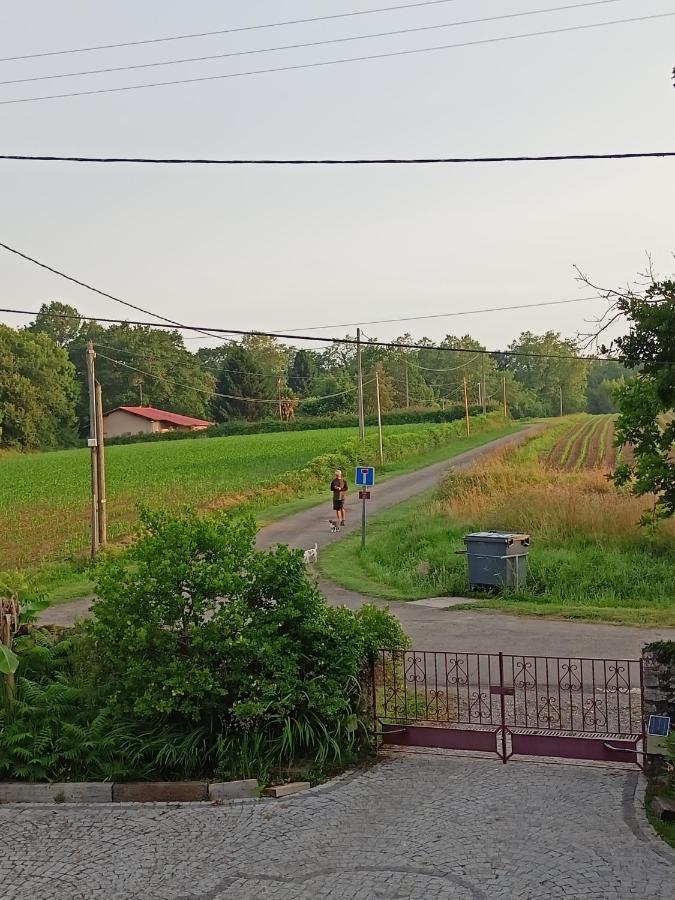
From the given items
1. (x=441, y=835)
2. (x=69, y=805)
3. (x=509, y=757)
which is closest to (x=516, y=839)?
(x=441, y=835)

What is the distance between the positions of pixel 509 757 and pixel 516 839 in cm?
195

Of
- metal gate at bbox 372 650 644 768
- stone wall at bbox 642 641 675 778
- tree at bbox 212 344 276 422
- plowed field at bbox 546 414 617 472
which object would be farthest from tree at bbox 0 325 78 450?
stone wall at bbox 642 641 675 778

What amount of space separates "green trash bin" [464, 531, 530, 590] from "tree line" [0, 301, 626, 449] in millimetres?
41258

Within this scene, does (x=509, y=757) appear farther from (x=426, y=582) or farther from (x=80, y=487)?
(x=80, y=487)

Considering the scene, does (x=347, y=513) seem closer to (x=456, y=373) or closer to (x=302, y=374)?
(x=302, y=374)

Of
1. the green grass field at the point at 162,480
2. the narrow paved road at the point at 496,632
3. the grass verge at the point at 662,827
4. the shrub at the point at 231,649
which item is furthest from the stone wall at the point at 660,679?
the green grass field at the point at 162,480

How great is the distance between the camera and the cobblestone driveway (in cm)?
650

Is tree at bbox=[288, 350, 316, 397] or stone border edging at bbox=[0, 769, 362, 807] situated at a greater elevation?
tree at bbox=[288, 350, 316, 397]

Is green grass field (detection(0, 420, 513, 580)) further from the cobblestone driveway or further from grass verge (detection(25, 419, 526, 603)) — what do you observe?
the cobblestone driveway

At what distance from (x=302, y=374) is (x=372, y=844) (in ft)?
415

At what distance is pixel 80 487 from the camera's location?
155 feet

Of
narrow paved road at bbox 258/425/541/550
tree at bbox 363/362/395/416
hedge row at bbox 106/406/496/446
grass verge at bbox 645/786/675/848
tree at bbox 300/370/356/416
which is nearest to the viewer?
→ grass verge at bbox 645/786/675/848

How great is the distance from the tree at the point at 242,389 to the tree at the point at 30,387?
78.4ft

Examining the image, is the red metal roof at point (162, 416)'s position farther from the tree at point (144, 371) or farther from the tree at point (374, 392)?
the tree at point (374, 392)
